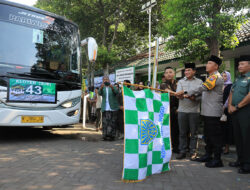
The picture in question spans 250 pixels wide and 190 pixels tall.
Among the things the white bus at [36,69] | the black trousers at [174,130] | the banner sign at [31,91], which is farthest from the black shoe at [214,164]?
the banner sign at [31,91]

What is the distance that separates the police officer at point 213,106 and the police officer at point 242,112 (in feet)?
0.82

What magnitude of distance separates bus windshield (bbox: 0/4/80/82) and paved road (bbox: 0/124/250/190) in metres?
2.01

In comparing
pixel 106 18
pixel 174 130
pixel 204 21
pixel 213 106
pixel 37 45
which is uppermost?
pixel 106 18

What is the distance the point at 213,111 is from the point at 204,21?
4237mm

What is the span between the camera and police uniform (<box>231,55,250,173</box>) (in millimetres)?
3857

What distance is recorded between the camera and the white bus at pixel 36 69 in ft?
17.9

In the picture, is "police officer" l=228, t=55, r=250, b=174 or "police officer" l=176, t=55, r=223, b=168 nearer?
"police officer" l=228, t=55, r=250, b=174

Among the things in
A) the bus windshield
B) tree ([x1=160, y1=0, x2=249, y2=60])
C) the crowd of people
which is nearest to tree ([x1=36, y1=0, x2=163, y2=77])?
tree ([x1=160, y1=0, x2=249, y2=60])

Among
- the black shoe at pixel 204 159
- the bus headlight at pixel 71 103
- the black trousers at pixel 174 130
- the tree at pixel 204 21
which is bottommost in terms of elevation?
the black shoe at pixel 204 159

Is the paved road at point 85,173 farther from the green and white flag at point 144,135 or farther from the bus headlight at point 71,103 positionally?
the bus headlight at point 71,103

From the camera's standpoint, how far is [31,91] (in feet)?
18.6

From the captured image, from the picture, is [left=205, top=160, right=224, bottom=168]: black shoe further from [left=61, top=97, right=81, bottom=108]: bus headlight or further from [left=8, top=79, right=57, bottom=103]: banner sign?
[left=8, top=79, right=57, bottom=103]: banner sign

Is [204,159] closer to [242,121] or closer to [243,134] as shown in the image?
[243,134]

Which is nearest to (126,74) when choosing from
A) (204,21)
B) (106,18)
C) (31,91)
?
(204,21)
